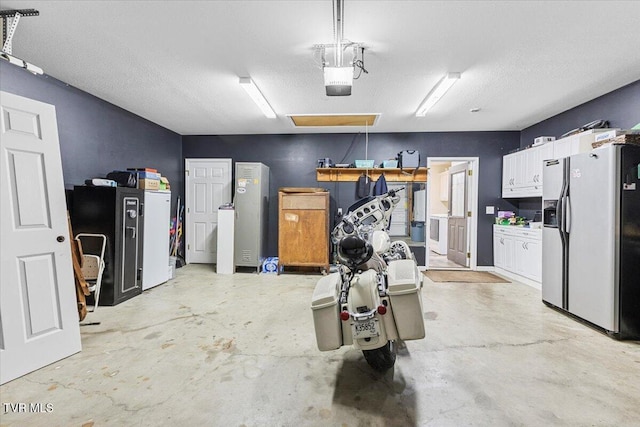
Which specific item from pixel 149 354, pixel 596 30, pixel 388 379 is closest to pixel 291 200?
pixel 149 354

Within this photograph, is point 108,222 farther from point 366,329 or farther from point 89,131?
point 366,329

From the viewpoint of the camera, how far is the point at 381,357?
1.97 metres

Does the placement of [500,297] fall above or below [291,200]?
below

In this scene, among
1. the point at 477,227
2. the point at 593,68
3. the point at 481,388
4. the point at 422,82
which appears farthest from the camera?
the point at 477,227

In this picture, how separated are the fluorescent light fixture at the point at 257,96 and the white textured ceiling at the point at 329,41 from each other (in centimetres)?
10

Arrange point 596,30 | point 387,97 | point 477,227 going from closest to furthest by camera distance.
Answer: point 596,30, point 387,97, point 477,227

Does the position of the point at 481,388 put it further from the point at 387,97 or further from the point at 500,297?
the point at 387,97

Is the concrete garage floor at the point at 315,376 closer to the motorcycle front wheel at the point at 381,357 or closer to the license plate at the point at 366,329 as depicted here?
the motorcycle front wheel at the point at 381,357

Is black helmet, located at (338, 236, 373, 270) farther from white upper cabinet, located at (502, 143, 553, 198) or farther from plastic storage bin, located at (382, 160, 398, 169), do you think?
white upper cabinet, located at (502, 143, 553, 198)

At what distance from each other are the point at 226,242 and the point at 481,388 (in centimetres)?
423

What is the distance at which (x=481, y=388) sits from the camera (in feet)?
6.01

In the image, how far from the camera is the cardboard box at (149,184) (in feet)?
12.6

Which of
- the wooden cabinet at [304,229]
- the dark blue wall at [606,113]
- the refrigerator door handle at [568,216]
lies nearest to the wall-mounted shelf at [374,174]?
the wooden cabinet at [304,229]

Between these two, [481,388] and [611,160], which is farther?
[611,160]
